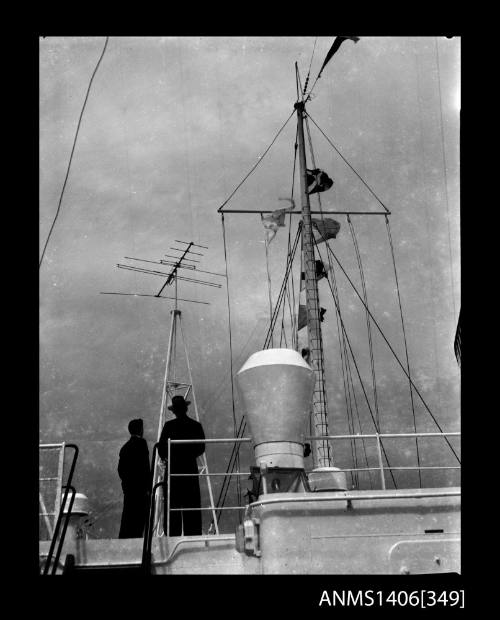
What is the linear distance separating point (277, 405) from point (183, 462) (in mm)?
1454

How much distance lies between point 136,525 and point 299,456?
2046 millimetres

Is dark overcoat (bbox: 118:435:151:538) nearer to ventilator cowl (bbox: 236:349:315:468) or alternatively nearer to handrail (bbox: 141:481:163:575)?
ventilator cowl (bbox: 236:349:315:468)

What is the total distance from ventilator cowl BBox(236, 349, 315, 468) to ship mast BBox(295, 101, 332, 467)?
4.45 meters

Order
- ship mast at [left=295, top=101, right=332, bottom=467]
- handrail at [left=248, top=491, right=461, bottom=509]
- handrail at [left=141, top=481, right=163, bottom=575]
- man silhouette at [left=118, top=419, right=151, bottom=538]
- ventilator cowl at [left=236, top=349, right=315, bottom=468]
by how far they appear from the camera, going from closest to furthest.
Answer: handrail at [left=141, top=481, right=163, bottom=575]
handrail at [left=248, top=491, right=461, bottom=509]
ventilator cowl at [left=236, top=349, right=315, bottom=468]
man silhouette at [left=118, top=419, right=151, bottom=538]
ship mast at [left=295, top=101, right=332, bottom=467]

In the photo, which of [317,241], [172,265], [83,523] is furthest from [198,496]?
[317,241]

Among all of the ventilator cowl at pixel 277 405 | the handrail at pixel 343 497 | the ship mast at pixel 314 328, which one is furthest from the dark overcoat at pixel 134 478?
the ship mast at pixel 314 328

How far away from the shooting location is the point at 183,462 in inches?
305

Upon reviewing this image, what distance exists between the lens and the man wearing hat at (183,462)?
24.9ft

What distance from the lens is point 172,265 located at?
15.0 meters

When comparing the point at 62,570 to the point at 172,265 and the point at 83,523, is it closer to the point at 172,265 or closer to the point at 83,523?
the point at 83,523

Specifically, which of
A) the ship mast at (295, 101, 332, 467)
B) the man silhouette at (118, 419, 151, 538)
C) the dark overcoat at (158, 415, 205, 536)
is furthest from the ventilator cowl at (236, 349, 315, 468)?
the ship mast at (295, 101, 332, 467)

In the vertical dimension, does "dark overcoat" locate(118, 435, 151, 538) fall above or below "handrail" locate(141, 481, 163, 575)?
above

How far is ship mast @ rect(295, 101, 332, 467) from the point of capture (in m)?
11.6

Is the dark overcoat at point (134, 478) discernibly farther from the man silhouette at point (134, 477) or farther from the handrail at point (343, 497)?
the handrail at point (343, 497)
